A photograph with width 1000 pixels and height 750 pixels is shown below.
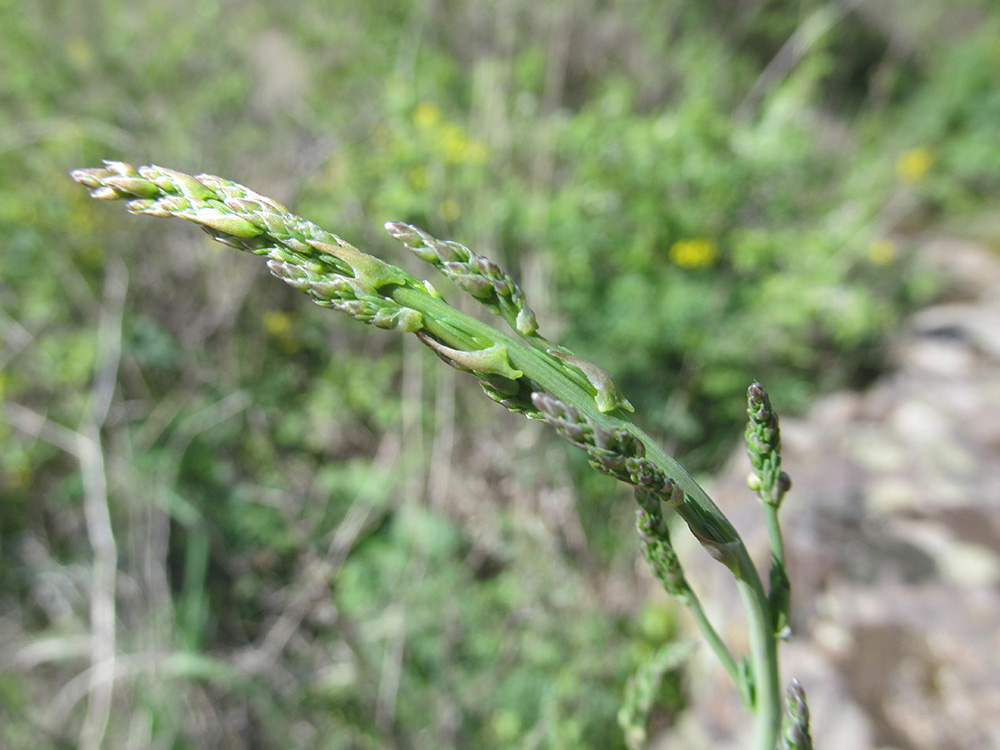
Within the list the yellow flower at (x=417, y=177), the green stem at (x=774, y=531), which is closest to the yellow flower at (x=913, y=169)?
the yellow flower at (x=417, y=177)

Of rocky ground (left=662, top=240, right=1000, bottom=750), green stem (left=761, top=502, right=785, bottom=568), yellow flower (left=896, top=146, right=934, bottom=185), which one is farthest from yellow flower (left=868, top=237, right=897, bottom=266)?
green stem (left=761, top=502, right=785, bottom=568)

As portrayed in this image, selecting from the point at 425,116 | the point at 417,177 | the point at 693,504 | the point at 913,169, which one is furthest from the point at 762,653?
the point at 913,169

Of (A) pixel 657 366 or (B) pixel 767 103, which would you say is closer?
(A) pixel 657 366

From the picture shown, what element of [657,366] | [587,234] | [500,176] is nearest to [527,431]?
[657,366]

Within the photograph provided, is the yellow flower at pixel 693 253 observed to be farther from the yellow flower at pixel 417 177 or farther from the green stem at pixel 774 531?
the green stem at pixel 774 531

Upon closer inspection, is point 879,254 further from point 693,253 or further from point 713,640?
point 713,640

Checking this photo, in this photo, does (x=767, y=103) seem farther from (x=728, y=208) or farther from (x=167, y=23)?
(x=167, y=23)

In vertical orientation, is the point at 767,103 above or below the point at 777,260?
above
